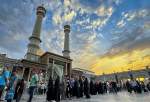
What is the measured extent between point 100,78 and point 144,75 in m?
18.2

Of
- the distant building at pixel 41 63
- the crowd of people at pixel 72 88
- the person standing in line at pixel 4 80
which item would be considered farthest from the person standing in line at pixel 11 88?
the distant building at pixel 41 63

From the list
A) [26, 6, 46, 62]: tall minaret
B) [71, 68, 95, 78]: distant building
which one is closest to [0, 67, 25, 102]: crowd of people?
[71, 68, 95, 78]: distant building

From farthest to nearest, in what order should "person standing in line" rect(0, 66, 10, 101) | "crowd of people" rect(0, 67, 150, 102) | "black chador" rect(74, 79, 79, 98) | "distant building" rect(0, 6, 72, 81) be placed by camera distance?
"distant building" rect(0, 6, 72, 81), "black chador" rect(74, 79, 79, 98), "crowd of people" rect(0, 67, 150, 102), "person standing in line" rect(0, 66, 10, 101)

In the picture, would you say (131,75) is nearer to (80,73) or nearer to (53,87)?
(80,73)

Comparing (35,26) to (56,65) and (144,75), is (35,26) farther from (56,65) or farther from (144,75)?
(144,75)

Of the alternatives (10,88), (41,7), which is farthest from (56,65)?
(41,7)

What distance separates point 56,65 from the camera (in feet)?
141

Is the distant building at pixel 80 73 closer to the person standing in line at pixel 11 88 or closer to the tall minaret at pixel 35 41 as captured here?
the tall minaret at pixel 35 41

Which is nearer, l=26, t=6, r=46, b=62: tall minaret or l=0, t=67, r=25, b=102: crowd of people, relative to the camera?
l=0, t=67, r=25, b=102: crowd of people

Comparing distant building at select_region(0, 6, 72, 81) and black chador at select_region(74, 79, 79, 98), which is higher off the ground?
distant building at select_region(0, 6, 72, 81)

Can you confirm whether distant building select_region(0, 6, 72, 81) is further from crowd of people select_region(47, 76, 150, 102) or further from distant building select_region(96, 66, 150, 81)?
distant building select_region(96, 66, 150, 81)

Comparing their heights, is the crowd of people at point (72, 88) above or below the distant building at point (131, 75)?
below

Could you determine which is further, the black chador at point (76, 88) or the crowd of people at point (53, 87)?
the black chador at point (76, 88)

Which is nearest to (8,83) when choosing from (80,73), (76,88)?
(76,88)
